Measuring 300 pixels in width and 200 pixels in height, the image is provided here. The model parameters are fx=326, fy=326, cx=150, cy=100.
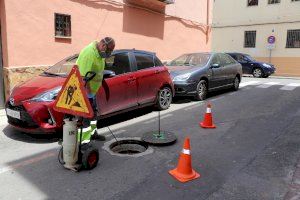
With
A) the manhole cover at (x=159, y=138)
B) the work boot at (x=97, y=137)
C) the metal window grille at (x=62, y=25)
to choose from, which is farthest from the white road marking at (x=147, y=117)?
the metal window grille at (x=62, y=25)

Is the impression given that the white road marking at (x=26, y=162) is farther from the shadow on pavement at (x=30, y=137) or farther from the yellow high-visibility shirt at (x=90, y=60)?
the yellow high-visibility shirt at (x=90, y=60)

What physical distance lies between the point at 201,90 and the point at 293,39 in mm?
17644

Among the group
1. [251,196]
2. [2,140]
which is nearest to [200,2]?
[2,140]

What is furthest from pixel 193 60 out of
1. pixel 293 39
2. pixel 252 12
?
pixel 252 12

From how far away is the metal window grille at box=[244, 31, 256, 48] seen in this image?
26.8m

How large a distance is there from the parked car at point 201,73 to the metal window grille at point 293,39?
48.5ft

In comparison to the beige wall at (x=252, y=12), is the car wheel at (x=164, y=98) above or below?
below

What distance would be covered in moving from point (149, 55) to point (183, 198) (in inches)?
200

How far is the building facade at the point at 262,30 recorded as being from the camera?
24.8 meters

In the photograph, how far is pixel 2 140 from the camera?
598 cm

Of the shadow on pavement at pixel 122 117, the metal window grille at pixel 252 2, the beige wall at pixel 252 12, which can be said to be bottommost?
the shadow on pavement at pixel 122 117

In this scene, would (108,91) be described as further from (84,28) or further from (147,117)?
(84,28)

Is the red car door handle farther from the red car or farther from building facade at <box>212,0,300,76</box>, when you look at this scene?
building facade at <box>212,0,300,76</box>

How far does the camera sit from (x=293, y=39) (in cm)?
2480
